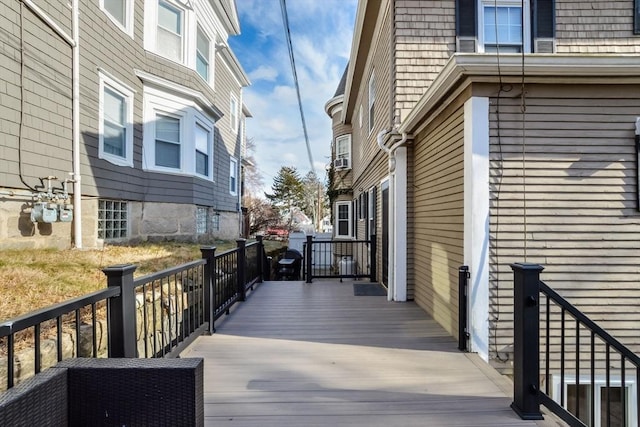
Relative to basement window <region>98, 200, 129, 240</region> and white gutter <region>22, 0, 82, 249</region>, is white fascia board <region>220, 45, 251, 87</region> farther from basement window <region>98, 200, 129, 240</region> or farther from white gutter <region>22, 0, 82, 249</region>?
basement window <region>98, 200, 129, 240</region>

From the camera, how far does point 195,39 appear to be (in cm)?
845

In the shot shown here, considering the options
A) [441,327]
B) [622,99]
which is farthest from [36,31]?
[622,99]

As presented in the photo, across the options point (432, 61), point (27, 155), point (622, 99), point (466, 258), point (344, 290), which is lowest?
point (344, 290)

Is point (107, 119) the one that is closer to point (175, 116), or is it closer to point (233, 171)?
point (175, 116)

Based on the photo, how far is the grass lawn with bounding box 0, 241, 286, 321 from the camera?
2.95m

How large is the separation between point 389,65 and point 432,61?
26.8 inches

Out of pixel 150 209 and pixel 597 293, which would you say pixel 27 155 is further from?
pixel 597 293

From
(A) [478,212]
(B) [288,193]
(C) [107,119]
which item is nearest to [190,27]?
(C) [107,119]

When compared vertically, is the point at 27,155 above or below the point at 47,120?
below

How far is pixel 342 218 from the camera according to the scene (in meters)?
13.2

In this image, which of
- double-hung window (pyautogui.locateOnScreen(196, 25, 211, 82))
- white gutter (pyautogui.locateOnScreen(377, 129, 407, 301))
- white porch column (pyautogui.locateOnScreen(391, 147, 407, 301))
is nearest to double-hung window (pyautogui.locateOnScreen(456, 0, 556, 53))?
white gutter (pyautogui.locateOnScreen(377, 129, 407, 301))

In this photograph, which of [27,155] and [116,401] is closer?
[116,401]

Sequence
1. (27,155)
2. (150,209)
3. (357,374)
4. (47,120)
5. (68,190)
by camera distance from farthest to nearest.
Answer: (150,209)
(68,190)
(47,120)
(27,155)
(357,374)

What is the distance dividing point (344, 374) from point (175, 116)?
7203 mm
